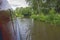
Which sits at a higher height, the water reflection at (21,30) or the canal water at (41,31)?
the water reflection at (21,30)

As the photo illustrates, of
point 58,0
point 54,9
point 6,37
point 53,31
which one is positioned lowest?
point 53,31

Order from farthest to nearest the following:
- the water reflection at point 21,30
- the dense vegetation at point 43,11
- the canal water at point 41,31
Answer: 1. the dense vegetation at point 43,11
2. the canal water at point 41,31
3. the water reflection at point 21,30

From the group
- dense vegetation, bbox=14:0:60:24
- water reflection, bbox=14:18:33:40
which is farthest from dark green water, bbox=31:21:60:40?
dense vegetation, bbox=14:0:60:24

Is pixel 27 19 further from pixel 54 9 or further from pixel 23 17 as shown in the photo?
pixel 54 9

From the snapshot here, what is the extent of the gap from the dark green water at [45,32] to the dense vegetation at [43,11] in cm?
32

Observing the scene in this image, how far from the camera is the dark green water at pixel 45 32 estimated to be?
9.75 feet

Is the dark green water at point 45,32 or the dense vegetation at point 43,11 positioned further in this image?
the dense vegetation at point 43,11

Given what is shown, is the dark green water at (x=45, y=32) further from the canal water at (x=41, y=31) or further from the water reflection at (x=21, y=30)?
the water reflection at (x=21, y=30)

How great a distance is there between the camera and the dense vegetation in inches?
157

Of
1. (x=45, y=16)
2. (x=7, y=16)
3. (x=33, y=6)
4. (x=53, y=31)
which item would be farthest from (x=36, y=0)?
(x=7, y=16)

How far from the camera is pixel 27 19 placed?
155 inches

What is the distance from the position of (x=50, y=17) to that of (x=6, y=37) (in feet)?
11.5

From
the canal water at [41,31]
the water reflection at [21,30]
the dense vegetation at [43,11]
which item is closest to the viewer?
the water reflection at [21,30]

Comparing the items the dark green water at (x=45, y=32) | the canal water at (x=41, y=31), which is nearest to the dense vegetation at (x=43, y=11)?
the canal water at (x=41, y=31)
